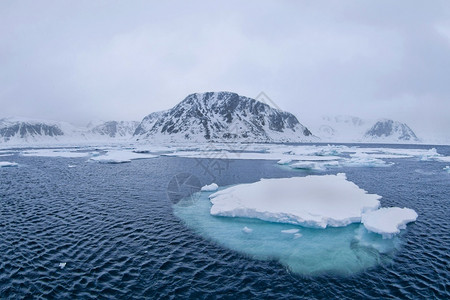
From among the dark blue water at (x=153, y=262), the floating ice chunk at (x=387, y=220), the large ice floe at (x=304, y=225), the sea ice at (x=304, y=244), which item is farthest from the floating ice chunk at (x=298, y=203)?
the dark blue water at (x=153, y=262)

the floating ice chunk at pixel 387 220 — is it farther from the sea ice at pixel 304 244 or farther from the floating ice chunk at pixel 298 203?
the floating ice chunk at pixel 298 203

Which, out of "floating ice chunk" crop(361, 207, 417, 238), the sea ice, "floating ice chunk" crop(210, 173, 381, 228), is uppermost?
"floating ice chunk" crop(210, 173, 381, 228)

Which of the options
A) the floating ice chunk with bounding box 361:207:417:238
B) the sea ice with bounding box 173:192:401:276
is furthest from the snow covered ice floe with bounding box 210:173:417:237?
the sea ice with bounding box 173:192:401:276

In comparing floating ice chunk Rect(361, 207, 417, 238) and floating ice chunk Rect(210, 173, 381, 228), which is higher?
floating ice chunk Rect(210, 173, 381, 228)

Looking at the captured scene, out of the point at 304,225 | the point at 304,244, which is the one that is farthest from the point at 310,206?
the point at 304,244

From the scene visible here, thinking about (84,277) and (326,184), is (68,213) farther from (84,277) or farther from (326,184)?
(326,184)

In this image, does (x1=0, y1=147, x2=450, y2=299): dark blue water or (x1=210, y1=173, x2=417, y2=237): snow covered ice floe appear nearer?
(x1=0, y1=147, x2=450, y2=299): dark blue water

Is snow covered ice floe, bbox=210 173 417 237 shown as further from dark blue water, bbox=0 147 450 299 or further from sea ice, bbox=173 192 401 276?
dark blue water, bbox=0 147 450 299

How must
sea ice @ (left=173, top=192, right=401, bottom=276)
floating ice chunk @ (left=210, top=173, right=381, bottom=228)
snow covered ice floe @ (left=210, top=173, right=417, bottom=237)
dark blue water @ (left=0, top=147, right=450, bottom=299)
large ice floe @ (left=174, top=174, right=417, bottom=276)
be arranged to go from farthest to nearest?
1. floating ice chunk @ (left=210, top=173, right=381, bottom=228)
2. snow covered ice floe @ (left=210, top=173, right=417, bottom=237)
3. large ice floe @ (left=174, top=174, right=417, bottom=276)
4. sea ice @ (left=173, top=192, right=401, bottom=276)
5. dark blue water @ (left=0, top=147, right=450, bottom=299)
